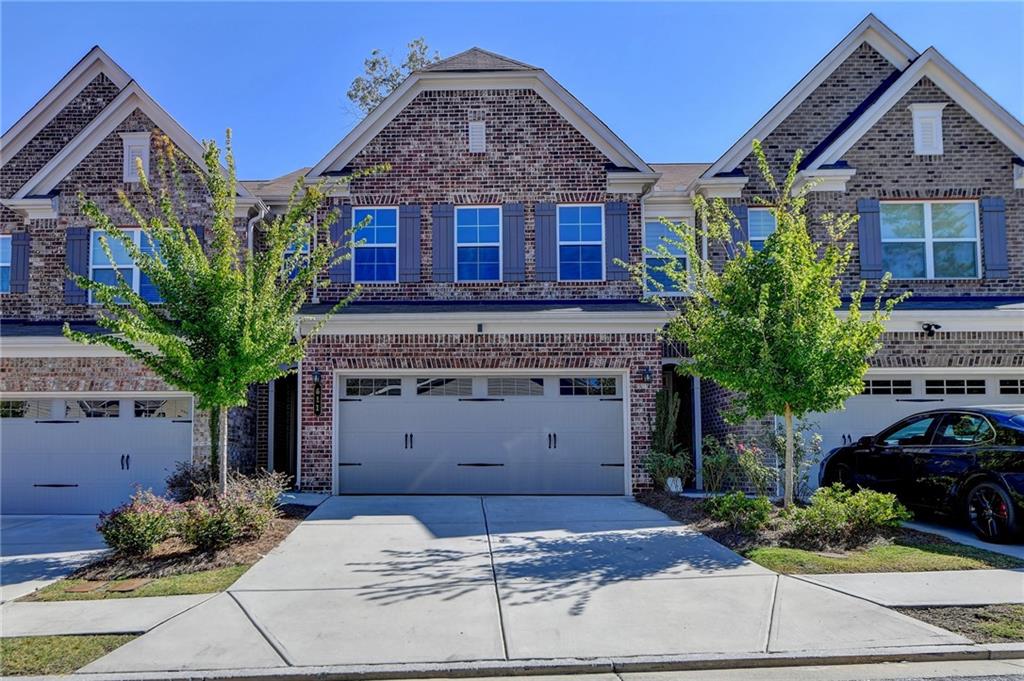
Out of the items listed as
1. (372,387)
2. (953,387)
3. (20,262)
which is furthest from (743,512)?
(20,262)

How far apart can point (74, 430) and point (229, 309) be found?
21.1 feet

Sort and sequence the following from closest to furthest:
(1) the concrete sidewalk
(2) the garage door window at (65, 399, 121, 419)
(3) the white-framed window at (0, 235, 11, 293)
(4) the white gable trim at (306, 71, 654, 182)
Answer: (1) the concrete sidewalk → (2) the garage door window at (65, 399, 121, 419) → (4) the white gable trim at (306, 71, 654, 182) → (3) the white-framed window at (0, 235, 11, 293)

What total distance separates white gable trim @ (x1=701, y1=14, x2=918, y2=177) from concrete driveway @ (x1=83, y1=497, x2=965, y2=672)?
962 cm

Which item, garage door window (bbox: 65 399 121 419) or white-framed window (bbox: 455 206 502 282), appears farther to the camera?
white-framed window (bbox: 455 206 502 282)

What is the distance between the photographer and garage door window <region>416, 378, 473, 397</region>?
47.3 feet

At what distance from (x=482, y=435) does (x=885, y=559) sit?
744cm

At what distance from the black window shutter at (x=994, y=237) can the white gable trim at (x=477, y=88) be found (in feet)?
22.3

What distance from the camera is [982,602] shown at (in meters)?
6.86

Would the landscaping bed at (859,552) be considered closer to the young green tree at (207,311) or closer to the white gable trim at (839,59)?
the young green tree at (207,311)

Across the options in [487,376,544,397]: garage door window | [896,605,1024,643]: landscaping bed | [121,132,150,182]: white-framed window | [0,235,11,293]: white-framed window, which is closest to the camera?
[896,605,1024,643]: landscaping bed

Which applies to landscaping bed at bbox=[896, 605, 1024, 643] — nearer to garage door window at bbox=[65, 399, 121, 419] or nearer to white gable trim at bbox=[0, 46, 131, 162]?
garage door window at bbox=[65, 399, 121, 419]

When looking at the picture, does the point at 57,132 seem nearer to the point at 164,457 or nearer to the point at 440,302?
the point at 164,457

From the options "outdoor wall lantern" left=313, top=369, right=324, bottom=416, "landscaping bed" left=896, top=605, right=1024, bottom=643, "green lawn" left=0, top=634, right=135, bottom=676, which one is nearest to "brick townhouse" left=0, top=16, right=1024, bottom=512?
"outdoor wall lantern" left=313, top=369, right=324, bottom=416

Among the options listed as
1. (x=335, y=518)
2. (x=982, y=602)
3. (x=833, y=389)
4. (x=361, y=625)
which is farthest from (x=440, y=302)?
(x=982, y=602)
